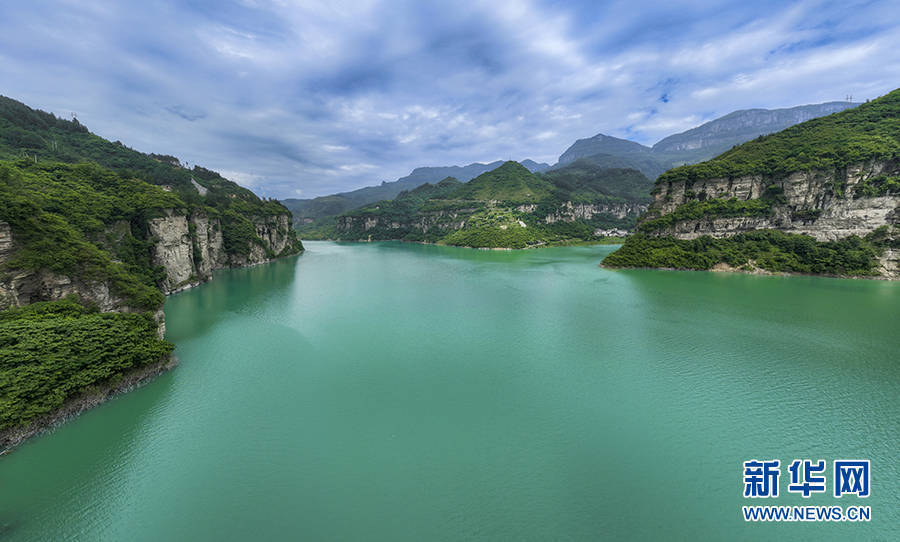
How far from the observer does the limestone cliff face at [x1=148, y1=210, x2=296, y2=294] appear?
2688cm

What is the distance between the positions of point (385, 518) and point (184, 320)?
21770mm

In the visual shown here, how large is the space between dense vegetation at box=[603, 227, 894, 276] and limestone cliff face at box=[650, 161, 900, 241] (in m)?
1.40

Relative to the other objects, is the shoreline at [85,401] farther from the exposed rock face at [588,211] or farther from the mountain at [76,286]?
the exposed rock face at [588,211]

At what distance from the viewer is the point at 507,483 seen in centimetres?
788

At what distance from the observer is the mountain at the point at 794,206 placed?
33.7 m

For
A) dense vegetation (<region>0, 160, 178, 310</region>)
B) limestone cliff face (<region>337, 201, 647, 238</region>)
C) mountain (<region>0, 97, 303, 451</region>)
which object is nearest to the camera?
mountain (<region>0, 97, 303, 451</region>)

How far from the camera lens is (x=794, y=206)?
38812 millimetres

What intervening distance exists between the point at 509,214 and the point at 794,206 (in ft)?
190

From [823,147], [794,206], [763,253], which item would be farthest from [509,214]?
[823,147]

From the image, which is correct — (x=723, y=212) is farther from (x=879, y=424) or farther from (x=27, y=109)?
(x=27, y=109)

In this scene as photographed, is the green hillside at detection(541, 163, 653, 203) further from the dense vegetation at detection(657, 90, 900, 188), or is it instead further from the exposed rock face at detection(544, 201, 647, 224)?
the dense vegetation at detection(657, 90, 900, 188)

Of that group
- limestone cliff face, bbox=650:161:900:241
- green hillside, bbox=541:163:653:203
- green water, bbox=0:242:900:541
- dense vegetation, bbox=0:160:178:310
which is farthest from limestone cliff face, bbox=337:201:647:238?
green water, bbox=0:242:900:541

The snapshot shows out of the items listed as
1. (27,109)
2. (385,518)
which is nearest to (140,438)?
(385,518)

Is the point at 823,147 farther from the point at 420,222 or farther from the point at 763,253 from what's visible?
the point at 420,222
